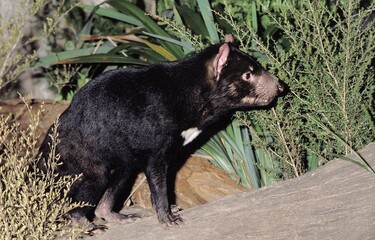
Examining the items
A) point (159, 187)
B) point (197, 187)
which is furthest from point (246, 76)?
point (197, 187)

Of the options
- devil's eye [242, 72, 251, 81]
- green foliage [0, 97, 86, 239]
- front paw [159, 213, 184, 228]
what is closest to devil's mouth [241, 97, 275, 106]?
devil's eye [242, 72, 251, 81]

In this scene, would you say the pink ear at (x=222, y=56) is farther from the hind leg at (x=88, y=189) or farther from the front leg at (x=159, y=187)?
the hind leg at (x=88, y=189)

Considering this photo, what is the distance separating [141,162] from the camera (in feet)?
15.4

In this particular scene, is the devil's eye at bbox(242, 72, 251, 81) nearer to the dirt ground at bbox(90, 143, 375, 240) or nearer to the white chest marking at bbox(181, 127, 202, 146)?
the white chest marking at bbox(181, 127, 202, 146)

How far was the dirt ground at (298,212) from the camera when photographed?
430 centimetres

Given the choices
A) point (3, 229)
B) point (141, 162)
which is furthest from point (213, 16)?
point (3, 229)

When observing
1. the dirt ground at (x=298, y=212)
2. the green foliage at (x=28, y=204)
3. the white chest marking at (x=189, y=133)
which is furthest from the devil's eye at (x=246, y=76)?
the green foliage at (x=28, y=204)

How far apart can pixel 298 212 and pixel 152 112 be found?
1.05 meters

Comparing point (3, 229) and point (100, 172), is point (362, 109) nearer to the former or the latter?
point (100, 172)

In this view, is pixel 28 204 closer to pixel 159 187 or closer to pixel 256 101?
pixel 159 187

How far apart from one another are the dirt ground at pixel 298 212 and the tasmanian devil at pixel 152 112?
0.20 metres

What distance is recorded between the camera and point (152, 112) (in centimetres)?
461

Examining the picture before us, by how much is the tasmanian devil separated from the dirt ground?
20 centimetres

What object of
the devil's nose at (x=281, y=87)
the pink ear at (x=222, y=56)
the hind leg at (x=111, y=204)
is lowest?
the hind leg at (x=111, y=204)
